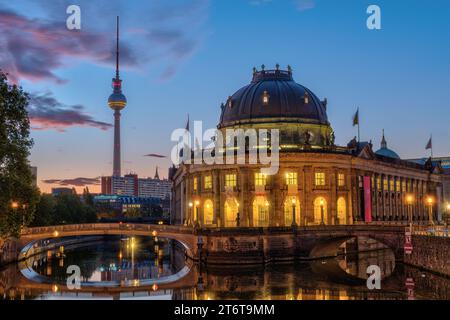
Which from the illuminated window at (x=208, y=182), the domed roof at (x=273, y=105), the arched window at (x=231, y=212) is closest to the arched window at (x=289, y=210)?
the arched window at (x=231, y=212)

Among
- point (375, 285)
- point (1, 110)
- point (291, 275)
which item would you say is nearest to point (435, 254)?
point (375, 285)

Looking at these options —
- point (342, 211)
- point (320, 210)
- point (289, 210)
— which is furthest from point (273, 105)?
point (342, 211)

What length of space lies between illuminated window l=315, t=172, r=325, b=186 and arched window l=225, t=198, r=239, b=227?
1495 cm

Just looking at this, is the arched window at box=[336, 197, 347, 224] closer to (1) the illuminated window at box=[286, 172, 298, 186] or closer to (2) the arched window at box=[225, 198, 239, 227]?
(1) the illuminated window at box=[286, 172, 298, 186]

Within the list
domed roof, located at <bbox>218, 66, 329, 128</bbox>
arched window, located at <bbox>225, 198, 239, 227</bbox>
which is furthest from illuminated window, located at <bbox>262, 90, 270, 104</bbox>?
arched window, located at <bbox>225, 198, 239, 227</bbox>

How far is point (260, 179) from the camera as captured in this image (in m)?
100

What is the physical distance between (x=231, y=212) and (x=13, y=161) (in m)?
46.7

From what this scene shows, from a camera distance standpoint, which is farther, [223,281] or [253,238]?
[253,238]

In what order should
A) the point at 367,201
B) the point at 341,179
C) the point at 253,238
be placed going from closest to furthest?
1. the point at 253,238
2. the point at 341,179
3. the point at 367,201

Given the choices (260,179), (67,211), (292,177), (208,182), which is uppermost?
(292,177)

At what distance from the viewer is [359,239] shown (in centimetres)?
10531

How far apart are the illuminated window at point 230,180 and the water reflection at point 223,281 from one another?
56.0 ft

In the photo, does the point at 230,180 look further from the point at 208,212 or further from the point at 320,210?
the point at 320,210

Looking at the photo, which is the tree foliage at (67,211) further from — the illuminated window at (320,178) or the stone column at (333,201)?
the stone column at (333,201)
